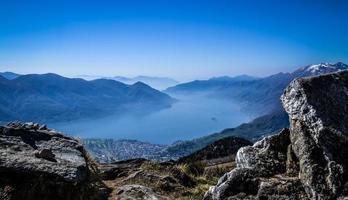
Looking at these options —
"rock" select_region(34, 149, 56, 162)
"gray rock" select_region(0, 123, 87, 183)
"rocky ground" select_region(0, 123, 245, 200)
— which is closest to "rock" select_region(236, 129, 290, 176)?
"rocky ground" select_region(0, 123, 245, 200)

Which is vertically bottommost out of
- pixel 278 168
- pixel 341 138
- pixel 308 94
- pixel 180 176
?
pixel 180 176

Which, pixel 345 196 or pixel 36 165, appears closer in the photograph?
pixel 345 196

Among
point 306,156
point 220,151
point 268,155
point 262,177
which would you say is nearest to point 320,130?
point 306,156

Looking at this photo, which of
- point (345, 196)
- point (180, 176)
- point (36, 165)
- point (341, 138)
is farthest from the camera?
point (180, 176)

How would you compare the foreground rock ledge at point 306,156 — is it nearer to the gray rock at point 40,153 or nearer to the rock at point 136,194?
the rock at point 136,194

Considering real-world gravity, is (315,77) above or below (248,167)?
above

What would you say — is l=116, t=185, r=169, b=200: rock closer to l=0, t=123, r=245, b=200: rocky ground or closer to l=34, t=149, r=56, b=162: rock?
l=0, t=123, r=245, b=200: rocky ground

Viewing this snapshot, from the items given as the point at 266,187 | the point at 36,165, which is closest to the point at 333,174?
the point at 266,187

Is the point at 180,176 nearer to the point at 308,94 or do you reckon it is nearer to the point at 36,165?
the point at 36,165
